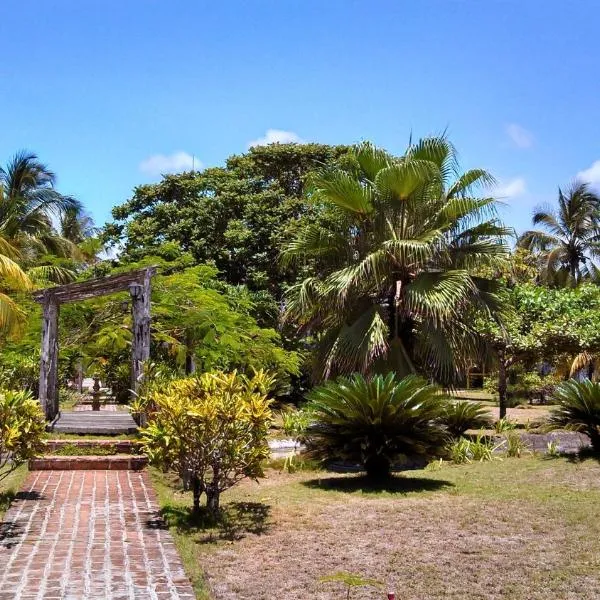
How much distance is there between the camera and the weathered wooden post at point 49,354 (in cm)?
1375

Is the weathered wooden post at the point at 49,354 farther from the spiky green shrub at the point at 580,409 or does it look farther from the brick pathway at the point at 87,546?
the spiky green shrub at the point at 580,409

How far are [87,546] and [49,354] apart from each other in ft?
27.0

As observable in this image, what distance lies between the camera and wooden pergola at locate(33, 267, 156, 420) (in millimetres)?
12508

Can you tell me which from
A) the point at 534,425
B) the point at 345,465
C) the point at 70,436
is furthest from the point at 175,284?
the point at 534,425

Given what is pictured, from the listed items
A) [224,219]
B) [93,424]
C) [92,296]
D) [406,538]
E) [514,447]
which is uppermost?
[224,219]

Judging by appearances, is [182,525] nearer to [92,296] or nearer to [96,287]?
[96,287]

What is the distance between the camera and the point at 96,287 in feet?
44.2

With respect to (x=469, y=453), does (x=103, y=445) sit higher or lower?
higher

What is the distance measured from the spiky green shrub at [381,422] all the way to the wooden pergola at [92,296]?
3.52 meters

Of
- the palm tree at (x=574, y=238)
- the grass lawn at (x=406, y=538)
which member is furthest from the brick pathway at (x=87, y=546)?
the palm tree at (x=574, y=238)

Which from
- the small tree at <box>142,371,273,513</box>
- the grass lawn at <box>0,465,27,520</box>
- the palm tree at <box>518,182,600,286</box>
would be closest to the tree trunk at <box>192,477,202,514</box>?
the small tree at <box>142,371,273,513</box>

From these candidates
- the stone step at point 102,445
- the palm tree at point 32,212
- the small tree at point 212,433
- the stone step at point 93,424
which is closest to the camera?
the small tree at point 212,433

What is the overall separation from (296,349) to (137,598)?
757 inches

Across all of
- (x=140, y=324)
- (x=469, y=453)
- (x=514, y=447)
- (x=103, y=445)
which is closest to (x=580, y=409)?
(x=514, y=447)
